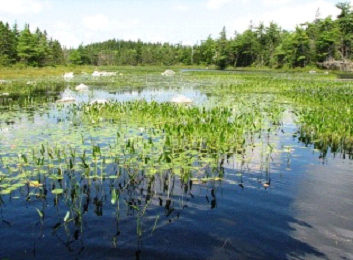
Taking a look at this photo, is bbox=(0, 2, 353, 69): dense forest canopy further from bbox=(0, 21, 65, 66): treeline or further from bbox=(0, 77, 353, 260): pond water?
bbox=(0, 77, 353, 260): pond water

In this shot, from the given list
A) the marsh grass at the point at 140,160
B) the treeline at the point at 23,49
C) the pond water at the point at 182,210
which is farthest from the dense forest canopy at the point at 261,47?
the pond water at the point at 182,210

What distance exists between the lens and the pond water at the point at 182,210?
4508mm

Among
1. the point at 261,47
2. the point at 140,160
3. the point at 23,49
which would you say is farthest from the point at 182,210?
the point at 261,47

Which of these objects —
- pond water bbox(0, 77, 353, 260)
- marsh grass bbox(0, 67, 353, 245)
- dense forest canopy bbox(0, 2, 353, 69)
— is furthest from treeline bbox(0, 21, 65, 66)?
pond water bbox(0, 77, 353, 260)

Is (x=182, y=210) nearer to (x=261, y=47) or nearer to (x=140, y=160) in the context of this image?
(x=140, y=160)

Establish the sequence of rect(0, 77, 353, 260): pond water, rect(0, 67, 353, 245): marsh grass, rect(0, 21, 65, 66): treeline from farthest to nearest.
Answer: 1. rect(0, 21, 65, 66): treeline
2. rect(0, 67, 353, 245): marsh grass
3. rect(0, 77, 353, 260): pond water

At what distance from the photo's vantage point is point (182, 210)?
5.71 m

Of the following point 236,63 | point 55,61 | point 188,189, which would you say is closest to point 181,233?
point 188,189

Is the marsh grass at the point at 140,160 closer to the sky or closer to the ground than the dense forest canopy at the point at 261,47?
closer to the ground

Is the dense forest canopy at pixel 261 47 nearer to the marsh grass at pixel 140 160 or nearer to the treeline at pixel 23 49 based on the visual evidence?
the treeline at pixel 23 49

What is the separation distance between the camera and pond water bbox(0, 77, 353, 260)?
451 cm

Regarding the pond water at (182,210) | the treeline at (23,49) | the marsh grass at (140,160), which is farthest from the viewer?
the treeline at (23,49)

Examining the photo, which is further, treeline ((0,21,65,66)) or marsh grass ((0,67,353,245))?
treeline ((0,21,65,66))

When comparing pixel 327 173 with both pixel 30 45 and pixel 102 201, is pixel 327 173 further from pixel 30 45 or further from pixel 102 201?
pixel 30 45
